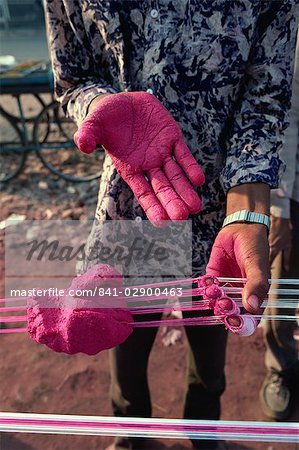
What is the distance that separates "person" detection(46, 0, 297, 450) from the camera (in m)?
1.06

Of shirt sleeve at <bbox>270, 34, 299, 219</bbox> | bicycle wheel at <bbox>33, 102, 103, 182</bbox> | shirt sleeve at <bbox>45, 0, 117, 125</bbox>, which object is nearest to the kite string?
shirt sleeve at <bbox>45, 0, 117, 125</bbox>

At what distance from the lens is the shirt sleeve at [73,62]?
4.00 feet

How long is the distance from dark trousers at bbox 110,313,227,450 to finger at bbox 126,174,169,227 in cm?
52

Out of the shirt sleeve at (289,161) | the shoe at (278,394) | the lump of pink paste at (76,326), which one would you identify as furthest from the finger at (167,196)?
the shoe at (278,394)

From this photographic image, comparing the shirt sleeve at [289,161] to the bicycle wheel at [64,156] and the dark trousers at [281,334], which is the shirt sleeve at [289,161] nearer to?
the dark trousers at [281,334]

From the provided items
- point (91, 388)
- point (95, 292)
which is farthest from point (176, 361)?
point (95, 292)

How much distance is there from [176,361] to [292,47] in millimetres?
1665

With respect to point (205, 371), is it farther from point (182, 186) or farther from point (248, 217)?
point (182, 186)

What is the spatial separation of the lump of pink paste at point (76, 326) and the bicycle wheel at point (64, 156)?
3.25 m

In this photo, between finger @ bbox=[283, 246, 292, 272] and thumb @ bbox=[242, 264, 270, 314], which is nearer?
thumb @ bbox=[242, 264, 270, 314]

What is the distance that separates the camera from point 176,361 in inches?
94.3

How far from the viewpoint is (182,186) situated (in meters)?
1.02

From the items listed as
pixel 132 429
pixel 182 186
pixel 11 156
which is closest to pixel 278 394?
pixel 132 429

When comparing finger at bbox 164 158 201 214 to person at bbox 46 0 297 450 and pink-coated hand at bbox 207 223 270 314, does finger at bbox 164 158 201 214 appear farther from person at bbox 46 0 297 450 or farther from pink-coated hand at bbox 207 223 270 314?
pink-coated hand at bbox 207 223 270 314
